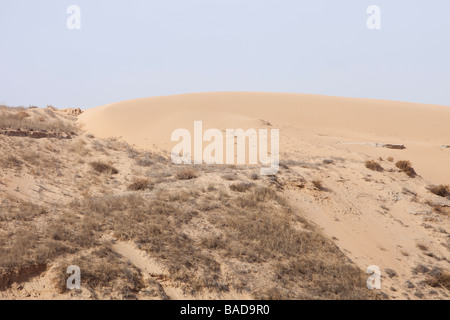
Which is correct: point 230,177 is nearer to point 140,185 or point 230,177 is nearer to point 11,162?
point 140,185

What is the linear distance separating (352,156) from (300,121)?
10.5 metres

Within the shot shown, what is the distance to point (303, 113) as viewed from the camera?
29.6 metres

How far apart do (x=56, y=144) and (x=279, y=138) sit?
9.54m

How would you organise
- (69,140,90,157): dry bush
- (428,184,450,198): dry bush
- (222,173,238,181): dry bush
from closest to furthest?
(222,173,238,181): dry bush
(428,184,450,198): dry bush
(69,140,90,157): dry bush

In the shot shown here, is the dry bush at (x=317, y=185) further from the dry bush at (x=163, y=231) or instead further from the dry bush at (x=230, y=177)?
the dry bush at (x=163, y=231)

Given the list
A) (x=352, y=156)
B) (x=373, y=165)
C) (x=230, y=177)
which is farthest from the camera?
(x=352, y=156)

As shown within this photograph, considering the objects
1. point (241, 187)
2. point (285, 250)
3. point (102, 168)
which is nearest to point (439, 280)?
point (285, 250)

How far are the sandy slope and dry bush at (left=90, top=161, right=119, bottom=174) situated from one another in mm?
4061

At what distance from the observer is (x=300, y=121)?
2748cm

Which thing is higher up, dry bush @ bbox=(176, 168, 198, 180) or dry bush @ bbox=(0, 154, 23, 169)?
dry bush @ bbox=(0, 154, 23, 169)

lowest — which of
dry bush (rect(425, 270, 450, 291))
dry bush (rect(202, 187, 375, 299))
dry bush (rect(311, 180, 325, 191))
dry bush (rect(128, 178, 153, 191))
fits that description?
dry bush (rect(425, 270, 450, 291))

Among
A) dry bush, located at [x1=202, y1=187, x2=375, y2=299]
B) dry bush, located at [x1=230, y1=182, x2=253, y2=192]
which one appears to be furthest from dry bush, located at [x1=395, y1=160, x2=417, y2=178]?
dry bush, located at [x1=230, y1=182, x2=253, y2=192]

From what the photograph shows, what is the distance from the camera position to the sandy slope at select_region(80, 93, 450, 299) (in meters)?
11.1

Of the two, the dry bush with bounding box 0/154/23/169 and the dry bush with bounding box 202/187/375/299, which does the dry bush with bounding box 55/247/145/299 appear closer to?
the dry bush with bounding box 202/187/375/299
